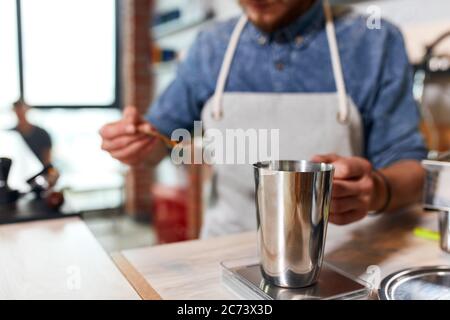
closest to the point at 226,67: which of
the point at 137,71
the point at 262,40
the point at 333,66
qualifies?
the point at 262,40

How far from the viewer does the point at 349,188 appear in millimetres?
519

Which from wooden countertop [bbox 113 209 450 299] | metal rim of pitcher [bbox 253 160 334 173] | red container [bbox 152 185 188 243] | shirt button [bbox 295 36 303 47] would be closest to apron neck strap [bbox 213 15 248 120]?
shirt button [bbox 295 36 303 47]

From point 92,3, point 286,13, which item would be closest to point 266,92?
point 286,13

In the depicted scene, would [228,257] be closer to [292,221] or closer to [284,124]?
[292,221]

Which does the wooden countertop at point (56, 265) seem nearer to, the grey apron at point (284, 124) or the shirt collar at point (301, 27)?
the grey apron at point (284, 124)

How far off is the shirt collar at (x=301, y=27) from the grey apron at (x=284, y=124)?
2cm

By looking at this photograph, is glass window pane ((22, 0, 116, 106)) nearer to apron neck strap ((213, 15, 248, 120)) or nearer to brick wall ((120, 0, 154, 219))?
apron neck strap ((213, 15, 248, 120))

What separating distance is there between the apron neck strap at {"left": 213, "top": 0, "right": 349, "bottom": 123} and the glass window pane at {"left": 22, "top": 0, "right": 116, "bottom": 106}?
0.24 meters

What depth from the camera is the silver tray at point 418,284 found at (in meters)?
0.39

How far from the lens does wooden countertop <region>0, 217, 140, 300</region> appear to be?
0.39 metres

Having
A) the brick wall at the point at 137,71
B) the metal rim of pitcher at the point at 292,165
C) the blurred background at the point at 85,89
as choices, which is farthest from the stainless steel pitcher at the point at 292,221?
the brick wall at the point at 137,71

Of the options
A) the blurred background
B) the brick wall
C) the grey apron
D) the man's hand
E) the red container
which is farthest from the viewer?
the brick wall

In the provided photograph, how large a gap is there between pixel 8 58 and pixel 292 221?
516 mm

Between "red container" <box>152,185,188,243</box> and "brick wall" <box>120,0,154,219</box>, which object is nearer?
"red container" <box>152,185,188,243</box>
